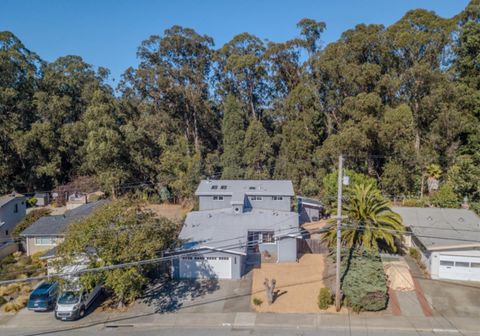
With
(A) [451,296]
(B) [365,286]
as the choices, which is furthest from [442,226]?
(B) [365,286]

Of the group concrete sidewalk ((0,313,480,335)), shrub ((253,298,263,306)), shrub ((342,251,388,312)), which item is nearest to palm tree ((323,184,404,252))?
shrub ((342,251,388,312))

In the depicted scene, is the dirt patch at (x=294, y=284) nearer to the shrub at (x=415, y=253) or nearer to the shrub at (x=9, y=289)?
the shrub at (x=415, y=253)

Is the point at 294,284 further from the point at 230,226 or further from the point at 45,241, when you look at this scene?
the point at 45,241

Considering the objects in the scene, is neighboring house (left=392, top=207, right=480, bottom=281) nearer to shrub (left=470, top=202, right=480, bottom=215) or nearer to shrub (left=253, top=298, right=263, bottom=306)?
shrub (left=470, top=202, right=480, bottom=215)

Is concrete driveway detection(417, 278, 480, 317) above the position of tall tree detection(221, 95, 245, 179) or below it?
below

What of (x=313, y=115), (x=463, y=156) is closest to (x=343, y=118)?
(x=313, y=115)

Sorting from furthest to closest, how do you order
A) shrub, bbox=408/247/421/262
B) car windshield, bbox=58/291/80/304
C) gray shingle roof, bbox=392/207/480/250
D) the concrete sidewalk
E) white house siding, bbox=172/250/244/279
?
1. shrub, bbox=408/247/421/262
2. white house siding, bbox=172/250/244/279
3. gray shingle roof, bbox=392/207/480/250
4. car windshield, bbox=58/291/80/304
5. the concrete sidewalk
